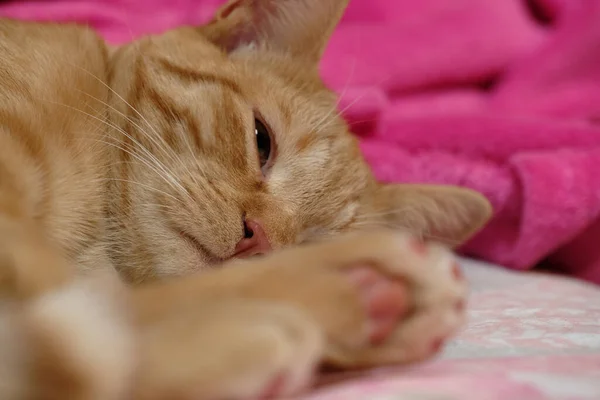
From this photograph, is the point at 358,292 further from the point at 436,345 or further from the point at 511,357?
the point at 511,357

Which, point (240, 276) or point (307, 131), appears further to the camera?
point (307, 131)

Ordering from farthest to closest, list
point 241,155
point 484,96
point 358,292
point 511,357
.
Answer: point 484,96, point 241,155, point 511,357, point 358,292

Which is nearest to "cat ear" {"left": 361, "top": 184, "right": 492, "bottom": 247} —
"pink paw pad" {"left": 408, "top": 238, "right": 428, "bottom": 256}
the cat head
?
the cat head

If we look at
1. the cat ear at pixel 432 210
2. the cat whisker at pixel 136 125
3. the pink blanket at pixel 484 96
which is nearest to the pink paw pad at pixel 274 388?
the cat whisker at pixel 136 125

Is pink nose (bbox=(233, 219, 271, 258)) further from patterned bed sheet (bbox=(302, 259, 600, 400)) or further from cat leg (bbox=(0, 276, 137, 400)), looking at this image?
cat leg (bbox=(0, 276, 137, 400))

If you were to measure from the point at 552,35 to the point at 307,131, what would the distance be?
61.8 inches

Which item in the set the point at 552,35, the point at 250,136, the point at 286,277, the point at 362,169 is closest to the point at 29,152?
the point at 250,136

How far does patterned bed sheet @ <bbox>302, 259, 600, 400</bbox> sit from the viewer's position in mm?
711

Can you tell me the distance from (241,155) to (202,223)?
17cm

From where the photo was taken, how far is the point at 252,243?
111 centimetres

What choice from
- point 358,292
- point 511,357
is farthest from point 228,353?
point 511,357

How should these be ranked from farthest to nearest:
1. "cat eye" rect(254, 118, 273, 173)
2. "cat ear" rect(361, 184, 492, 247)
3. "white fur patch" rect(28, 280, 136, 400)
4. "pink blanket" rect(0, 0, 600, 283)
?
"pink blanket" rect(0, 0, 600, 283)
"cat ear" rect(361, 184, 492, 247)
"cat eye" rect(254, 118, 273, 173)
"white fur patch" rect(28, 280, 136, 400)

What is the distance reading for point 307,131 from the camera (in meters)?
1.36

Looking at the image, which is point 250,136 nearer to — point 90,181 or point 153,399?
point 90,181
